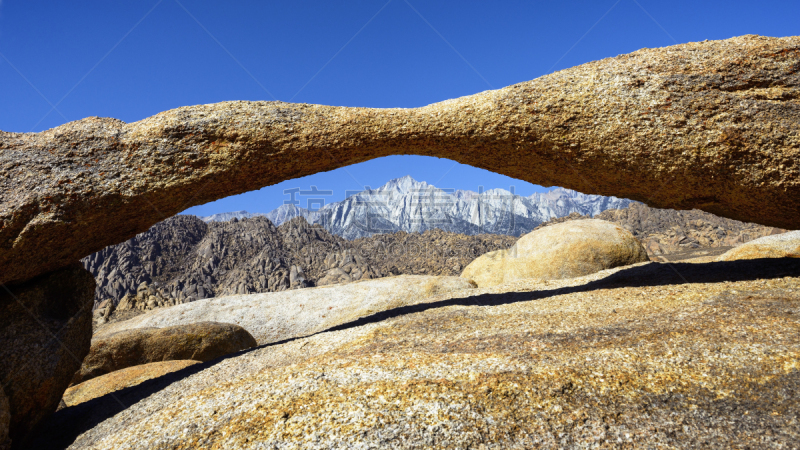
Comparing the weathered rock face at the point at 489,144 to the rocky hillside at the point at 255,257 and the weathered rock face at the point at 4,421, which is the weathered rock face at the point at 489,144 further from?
the rocky hillside at the point at 255,257

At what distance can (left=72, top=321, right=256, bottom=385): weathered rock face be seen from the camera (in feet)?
33.6

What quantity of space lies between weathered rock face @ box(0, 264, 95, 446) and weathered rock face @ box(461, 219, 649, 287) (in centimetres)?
1196

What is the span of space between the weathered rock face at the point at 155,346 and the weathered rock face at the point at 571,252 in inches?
372

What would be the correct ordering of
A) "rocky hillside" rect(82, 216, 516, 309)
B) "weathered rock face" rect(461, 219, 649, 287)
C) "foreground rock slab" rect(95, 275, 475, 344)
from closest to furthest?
"weathered rock face" rect(461, 219, 649, 287) → "foreground rock slab" rect(95, 275, 475, 344) → "rocky hillside" rect(82, 216, 516, 309)

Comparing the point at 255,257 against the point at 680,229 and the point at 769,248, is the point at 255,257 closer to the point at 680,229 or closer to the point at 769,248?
the point at 769,248

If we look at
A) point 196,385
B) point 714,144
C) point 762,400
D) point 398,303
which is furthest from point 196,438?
point 398,303

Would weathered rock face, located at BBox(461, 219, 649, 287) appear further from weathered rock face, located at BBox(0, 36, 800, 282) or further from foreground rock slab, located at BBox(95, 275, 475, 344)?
weathered rock face, located at BBox(0, 36, 800, 282)

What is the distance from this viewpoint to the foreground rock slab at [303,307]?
14898mm

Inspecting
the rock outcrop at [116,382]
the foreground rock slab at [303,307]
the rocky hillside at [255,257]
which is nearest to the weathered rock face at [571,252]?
the foreground rock slab at [303,307]

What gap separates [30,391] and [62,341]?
2.77 ft

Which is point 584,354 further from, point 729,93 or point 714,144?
point 729,93

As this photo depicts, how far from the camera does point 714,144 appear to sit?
21.5 ft

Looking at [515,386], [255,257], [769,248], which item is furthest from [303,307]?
[255,257]

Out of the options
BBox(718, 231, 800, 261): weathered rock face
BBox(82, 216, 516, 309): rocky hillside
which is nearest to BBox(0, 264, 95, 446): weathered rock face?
BBox(718, 231, 800, 261): weathered rock face
